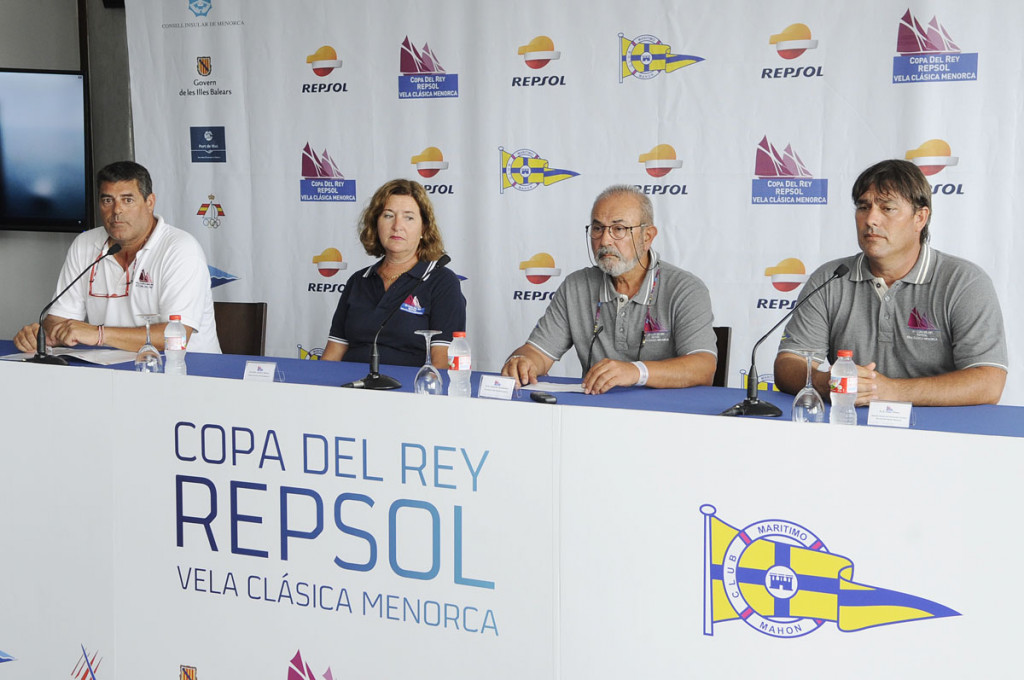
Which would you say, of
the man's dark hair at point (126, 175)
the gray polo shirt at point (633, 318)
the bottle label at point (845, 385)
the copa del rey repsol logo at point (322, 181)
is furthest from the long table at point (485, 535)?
the copa del rey repsol logo at point (322, 181)

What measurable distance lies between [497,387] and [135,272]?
1768 mm

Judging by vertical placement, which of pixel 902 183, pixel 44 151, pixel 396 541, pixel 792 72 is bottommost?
pixel 396 541

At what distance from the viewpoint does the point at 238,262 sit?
423 centimetres

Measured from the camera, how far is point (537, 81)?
374 cm

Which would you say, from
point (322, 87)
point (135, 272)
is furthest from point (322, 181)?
point (135, 272)

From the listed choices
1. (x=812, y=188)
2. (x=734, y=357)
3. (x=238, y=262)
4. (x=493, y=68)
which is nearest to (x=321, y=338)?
(x=238, y=262)

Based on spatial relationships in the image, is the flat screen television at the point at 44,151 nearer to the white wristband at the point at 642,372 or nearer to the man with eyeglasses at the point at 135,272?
the man with eyeglasses at the point at 135,272

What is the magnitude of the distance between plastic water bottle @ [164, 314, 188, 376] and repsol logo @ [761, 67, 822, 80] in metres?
2.42

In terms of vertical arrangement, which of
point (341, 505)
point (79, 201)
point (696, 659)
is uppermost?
point (79, 201)

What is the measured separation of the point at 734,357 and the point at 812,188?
0.74 meters

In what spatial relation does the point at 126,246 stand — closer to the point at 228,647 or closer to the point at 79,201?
the point at 79,201

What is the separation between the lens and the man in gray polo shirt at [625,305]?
2502 millimetres

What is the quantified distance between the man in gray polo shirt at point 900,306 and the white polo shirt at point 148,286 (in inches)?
75.7

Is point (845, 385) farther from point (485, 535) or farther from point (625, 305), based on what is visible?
point (625, 305)
